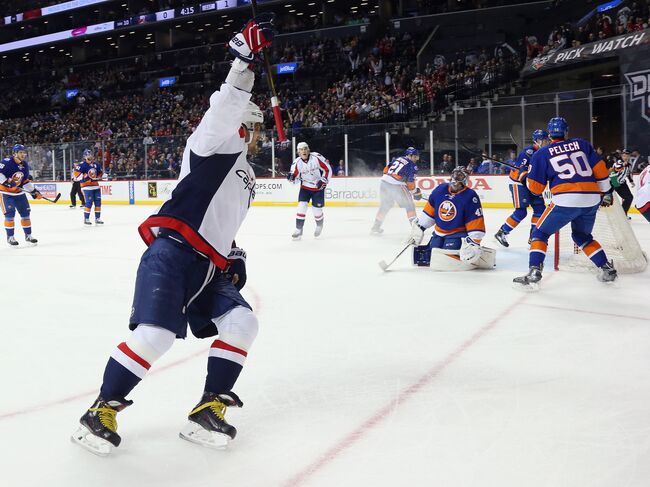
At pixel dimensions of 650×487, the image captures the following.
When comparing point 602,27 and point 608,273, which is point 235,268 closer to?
point 608,273

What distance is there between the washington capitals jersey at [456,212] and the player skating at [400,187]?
114 inches

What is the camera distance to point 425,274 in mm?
5750

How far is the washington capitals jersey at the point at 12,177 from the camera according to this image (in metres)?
8.25

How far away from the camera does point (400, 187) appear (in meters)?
9.16

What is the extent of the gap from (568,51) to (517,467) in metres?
16.1

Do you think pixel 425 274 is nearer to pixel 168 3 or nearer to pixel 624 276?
pixel 624 276

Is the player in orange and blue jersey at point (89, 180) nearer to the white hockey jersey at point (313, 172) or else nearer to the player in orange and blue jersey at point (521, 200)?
the white hockey jersey at point (313, 172)

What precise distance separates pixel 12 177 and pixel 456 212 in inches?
233

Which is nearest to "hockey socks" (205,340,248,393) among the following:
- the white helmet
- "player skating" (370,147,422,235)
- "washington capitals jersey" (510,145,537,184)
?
the white helmet

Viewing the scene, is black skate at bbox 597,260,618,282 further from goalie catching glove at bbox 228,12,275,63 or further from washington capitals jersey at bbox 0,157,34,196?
washington capitals jersey at bbox 0,157,34,196

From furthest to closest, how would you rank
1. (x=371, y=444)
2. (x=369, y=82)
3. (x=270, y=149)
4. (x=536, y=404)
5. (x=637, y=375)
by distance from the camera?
(x=369, y=82) < (x=270, y=149) < (x=637, y=375) < (x=536, y=404) < (x=371, y=444)

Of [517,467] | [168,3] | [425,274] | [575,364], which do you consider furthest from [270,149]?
[168,3]

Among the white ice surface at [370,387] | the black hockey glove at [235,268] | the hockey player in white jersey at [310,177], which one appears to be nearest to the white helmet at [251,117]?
the black hockey glove at [235,268]

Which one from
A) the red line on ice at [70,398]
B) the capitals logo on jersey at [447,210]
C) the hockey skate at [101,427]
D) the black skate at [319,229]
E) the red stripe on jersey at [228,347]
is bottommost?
the red line on ice at [70,398]
